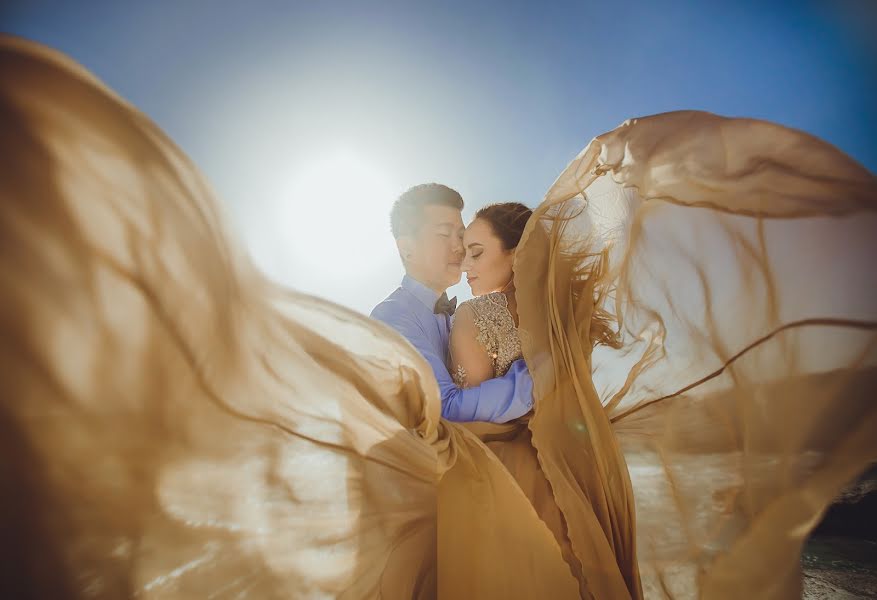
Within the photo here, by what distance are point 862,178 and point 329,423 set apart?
6.16 ft

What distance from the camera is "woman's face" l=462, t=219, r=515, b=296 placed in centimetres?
248

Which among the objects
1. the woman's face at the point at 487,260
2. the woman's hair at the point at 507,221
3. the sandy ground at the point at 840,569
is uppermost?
the woman's hair at the point at 507,221

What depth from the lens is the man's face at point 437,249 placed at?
2.99 metres

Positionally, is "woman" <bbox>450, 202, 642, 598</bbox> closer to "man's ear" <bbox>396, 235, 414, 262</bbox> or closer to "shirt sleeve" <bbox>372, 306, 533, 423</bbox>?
"shirt sleeve" <bbox>372, 306, 533, 423</bbox>

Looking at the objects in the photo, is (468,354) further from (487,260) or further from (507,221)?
(507,221)

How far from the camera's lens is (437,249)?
3055 mm

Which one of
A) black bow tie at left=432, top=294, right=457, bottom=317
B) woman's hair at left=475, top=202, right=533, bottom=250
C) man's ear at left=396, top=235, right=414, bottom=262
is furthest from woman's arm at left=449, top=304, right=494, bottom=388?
man's ear at left=396, top=235, right=414, bottom=262

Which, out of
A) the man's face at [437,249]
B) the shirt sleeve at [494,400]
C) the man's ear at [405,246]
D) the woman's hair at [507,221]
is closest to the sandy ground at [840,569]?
the shirt sleeve at [494,400]

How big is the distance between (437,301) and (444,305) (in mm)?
141

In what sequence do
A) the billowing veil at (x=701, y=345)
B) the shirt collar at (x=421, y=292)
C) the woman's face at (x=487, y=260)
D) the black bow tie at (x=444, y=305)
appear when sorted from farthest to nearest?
the black bow tie at (x=444, y=305)
the shirt collar at (x=421, y=292)
the woman's face at (x=487, y=260)
the billowing veil at (x=701, y=345)

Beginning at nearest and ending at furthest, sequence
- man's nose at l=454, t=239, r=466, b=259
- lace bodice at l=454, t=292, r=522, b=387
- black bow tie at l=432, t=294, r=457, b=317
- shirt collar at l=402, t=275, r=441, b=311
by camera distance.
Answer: lace bodice at l=454, t=292, r=522, b=387 < shirt collar at l=402, t=275, r=441, b=311 < black bow tie at l=432, t=294, r=457, b=317 < man's nose at l=454, t=239, r=466, b=259

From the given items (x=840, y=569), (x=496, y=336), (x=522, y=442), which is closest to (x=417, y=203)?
(x=496, y=336)

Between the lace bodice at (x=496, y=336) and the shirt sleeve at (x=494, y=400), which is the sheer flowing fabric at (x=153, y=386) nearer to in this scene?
the shirt sleeve at (x=494, y=400)

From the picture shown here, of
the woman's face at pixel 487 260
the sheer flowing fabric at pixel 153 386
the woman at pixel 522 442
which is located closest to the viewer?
the sheer flowing fabric at pixel 153 386
